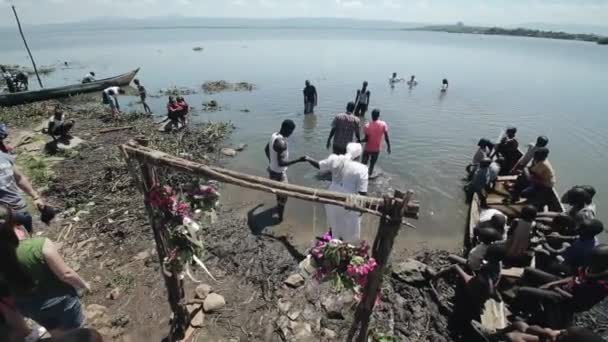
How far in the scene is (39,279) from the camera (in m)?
3.20

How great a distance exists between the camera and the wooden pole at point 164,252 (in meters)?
3.77

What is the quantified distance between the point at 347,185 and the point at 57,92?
22563 millimetres

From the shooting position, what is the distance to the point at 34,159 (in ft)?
32.3

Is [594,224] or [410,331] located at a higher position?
[594,224]

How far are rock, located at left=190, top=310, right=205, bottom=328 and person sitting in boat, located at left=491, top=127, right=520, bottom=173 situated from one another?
8757 millimetres

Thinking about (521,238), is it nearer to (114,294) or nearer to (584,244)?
(584,244)

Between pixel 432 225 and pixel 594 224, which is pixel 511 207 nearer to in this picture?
pixel 432 225

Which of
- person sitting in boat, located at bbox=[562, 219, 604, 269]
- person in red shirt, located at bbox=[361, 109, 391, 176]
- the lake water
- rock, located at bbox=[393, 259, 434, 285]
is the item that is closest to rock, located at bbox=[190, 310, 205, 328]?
the lake water

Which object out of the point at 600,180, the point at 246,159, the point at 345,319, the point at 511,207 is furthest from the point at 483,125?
the point at 345,319

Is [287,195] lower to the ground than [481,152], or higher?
higher

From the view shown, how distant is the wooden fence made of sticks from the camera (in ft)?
9.44

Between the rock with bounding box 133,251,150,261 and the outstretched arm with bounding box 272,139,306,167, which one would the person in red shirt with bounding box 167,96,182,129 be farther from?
the outstretched arm with bounding box 272,139,306,167

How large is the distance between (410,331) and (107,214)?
6.78 metres

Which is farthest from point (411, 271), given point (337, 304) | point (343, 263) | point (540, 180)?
point (540, 180)
